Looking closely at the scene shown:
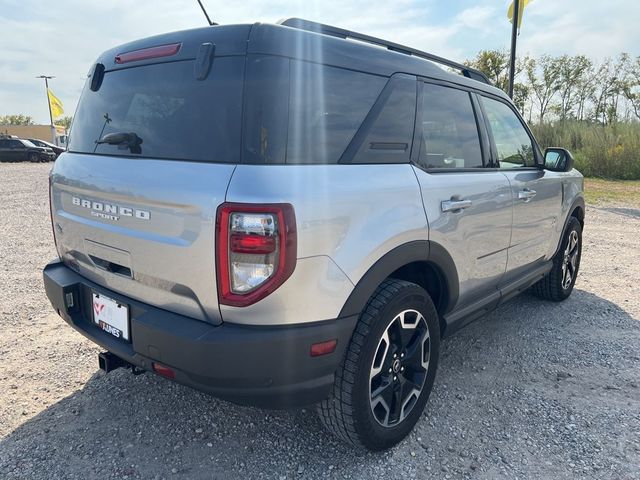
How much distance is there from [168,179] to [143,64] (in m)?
0.73

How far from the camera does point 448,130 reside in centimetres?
272

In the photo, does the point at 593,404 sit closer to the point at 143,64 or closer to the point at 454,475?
the point at 454,475

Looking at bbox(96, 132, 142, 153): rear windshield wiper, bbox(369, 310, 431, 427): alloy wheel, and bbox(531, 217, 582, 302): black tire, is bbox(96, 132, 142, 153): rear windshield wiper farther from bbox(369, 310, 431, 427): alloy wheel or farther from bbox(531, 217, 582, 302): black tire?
bbox(531, 217, 582, 302): black tire

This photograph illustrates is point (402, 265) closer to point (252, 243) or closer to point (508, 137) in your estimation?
point (252, 243)

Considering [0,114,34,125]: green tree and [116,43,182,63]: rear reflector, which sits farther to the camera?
[0,114,34,125]: green tree

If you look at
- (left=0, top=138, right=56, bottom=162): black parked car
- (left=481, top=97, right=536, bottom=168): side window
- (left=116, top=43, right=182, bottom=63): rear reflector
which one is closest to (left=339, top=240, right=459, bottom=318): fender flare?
(left=481, top=97, right=536, bottom=168): side window

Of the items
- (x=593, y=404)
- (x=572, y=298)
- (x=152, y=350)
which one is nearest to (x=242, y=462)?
(x=152, y=350)

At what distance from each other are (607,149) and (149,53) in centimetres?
1889

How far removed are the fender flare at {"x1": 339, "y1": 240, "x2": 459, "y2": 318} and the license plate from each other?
955 mm

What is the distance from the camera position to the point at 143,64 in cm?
222

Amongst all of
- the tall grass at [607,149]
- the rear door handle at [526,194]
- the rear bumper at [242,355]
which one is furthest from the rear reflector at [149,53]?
the tall grass at [607,149]

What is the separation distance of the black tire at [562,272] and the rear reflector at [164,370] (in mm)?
3401

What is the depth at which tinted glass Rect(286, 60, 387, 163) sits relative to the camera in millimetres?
1846

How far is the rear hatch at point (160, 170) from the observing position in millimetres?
1792
